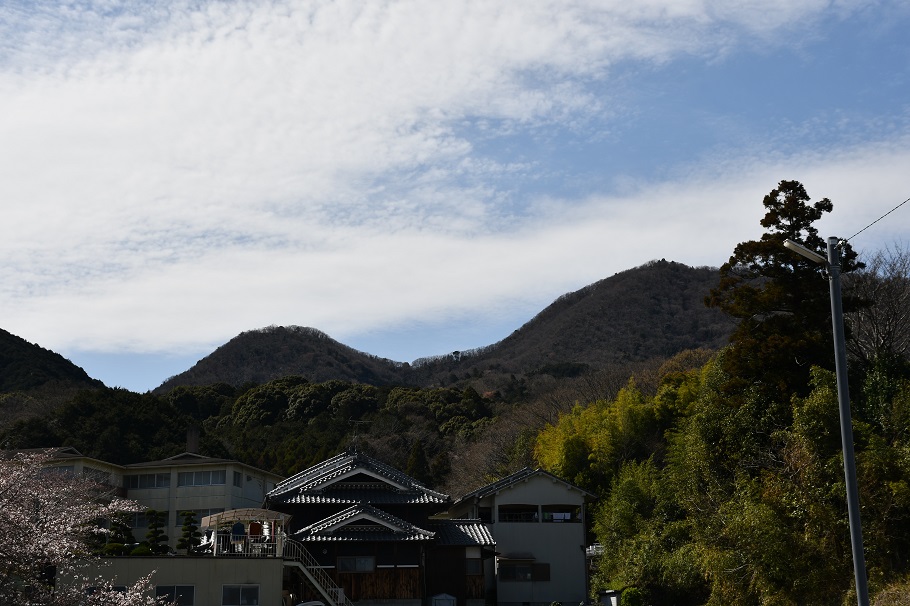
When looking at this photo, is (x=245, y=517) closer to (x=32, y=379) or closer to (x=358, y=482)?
(x=358, y=482)

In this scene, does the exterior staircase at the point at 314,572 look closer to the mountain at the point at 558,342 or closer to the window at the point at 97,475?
the window at the point at 97,475

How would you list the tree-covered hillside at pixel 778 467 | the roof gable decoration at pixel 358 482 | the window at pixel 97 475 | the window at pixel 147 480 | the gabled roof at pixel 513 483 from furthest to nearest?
the window at pixel 147 480 → the window at pixel 97 475 → the gabled roof at pixel 513 483 → the roof gable decoration at pixel 358 482 → the tree-covered hillside at pixel 778 467

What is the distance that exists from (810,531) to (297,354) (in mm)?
123015

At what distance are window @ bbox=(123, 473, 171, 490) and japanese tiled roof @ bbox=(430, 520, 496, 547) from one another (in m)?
18.3

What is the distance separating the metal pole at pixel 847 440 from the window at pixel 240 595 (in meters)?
20.0

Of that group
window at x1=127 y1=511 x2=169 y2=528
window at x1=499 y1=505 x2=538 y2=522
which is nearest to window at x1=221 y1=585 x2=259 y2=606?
window at x1=499 y1=505 x2=538 y2=522

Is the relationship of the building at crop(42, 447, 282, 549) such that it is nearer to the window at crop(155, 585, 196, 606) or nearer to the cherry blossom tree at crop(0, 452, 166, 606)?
the cherry blossom tree at crop(0, 452, 166, 606)

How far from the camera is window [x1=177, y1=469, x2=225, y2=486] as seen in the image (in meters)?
48.1

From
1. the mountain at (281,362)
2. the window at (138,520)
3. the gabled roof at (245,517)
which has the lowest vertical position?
the gabled roof at (245,517)

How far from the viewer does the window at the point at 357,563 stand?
3406 centimetres

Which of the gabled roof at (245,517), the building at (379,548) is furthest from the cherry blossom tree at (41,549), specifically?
the gabled roof at (245,517)

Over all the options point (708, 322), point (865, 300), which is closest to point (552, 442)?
point (865, 300)

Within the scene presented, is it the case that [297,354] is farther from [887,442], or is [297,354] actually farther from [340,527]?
[887,442]

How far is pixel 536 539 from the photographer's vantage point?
1576 inches
